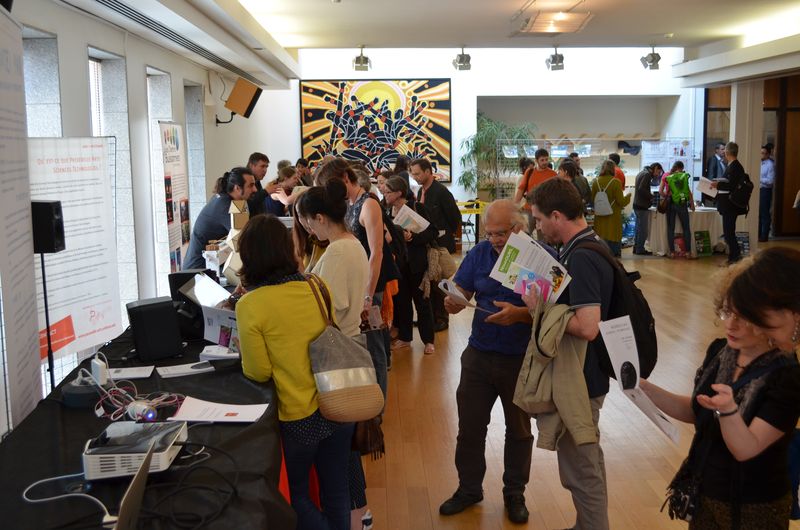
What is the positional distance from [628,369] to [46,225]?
2189mm

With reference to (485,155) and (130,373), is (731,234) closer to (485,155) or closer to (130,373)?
(485,155)

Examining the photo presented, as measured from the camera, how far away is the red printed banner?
3979 mm

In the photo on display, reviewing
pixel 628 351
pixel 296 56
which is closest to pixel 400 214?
pixel 628 351

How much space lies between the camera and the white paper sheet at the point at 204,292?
3.58m

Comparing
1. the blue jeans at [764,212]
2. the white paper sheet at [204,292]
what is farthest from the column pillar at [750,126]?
the white paper sheet at [204,292]

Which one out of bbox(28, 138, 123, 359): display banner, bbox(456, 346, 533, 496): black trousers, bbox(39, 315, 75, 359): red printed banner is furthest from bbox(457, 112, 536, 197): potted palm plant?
bbox(456, 346, 533, 496): black trousers

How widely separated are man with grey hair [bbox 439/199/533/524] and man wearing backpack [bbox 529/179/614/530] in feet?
1.05

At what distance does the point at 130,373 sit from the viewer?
3.02 m

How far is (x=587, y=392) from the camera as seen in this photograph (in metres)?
2.99

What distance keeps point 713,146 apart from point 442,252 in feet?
33.3

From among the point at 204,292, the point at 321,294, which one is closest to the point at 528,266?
the point at 321,294

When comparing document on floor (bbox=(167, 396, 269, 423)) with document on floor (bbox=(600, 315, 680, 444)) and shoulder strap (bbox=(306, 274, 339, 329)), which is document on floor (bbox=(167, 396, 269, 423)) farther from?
document on floor (bbox=(600, 315, 680, 444))

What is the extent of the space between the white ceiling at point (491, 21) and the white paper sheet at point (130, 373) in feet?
18.0

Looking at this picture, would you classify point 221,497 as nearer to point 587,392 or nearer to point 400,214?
point 587,392
